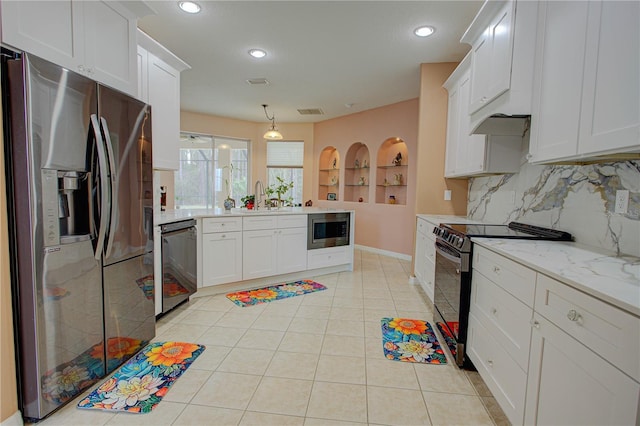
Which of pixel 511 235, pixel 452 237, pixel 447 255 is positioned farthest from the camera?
pixel 447 255

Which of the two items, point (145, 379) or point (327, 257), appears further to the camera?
point (327, 257)

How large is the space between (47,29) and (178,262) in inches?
76.4

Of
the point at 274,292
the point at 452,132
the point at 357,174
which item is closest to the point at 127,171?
the point at 274,292

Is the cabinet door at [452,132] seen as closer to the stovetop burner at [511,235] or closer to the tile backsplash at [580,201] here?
the tile backsplash at [580,201]

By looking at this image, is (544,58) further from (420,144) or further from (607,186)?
(420,144)

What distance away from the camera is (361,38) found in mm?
3105

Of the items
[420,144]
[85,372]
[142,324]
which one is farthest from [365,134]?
[85,372]

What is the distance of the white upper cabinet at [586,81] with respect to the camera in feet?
4.04

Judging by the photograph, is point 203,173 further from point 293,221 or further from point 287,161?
point 293,221

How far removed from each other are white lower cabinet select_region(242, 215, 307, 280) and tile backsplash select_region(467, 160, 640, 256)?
2.30 m

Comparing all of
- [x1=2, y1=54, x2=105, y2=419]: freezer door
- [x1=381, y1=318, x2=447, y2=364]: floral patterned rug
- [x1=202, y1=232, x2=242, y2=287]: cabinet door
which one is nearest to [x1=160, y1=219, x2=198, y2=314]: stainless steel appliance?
[x1=202, y1=232, x2=242, y2=287]: cabinet door

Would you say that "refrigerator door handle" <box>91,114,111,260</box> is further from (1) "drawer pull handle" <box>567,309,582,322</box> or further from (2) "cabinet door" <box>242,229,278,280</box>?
(1) "drawer pull handle" <box>567,309,582,322</box>

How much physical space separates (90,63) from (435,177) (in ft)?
11.4

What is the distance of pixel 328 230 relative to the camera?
13.9ft
